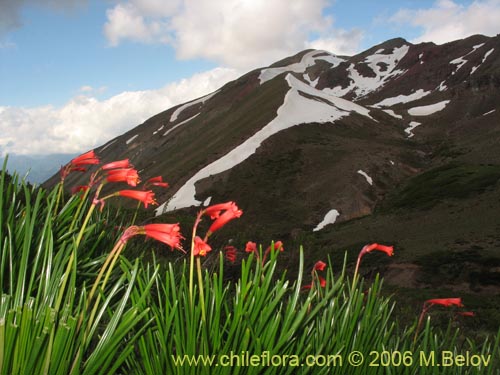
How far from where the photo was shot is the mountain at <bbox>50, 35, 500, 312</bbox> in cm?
2905

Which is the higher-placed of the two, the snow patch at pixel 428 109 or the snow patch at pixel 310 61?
the snow patch at pixel 310 61

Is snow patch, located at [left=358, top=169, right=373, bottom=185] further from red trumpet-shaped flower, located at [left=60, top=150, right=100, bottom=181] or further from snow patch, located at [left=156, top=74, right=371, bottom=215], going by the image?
red trumpet-shaped flower, located at [left=60, top=150, right=100, bottom=181]

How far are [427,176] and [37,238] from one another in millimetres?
46415

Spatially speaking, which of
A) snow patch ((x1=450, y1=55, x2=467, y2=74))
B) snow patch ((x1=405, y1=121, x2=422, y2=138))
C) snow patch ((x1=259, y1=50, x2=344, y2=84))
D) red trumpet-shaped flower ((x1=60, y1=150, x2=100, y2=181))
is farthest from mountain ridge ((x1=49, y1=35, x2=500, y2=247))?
snow patch ((x1=259, y1=50, x2=344, y2=84))

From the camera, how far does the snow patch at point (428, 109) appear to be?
256 feet

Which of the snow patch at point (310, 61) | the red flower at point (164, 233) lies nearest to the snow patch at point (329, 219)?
the red flower at point (164, 233)

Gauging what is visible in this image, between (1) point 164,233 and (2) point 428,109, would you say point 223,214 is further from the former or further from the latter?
(2) point 428,109

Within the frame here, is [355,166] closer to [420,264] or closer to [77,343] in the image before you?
[420,264]

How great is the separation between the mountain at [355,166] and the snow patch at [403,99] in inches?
13.3

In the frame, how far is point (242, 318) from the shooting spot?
1.92 metres

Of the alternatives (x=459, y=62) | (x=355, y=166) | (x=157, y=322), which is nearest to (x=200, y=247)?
(x=157, y=322)

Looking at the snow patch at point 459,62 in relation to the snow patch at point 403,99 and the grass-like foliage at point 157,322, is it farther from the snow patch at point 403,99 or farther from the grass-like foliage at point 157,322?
the grass-like foliage at point 157,322

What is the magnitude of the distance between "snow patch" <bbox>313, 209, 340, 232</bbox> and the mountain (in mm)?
130

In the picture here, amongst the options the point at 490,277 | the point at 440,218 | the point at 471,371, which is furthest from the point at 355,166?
the point at 471,371
